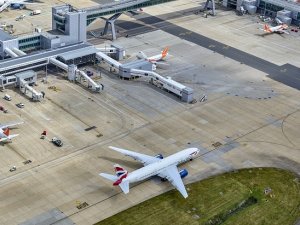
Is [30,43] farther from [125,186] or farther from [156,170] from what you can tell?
[125,186]

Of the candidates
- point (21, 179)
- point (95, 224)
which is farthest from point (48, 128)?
point (95, 224)

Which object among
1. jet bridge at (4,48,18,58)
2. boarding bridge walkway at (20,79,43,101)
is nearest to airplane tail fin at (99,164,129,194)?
boarding bridge walkway at (20,79,43,101)

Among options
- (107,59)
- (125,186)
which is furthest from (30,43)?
(125,186)

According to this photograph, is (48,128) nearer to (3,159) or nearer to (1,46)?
(3,159)

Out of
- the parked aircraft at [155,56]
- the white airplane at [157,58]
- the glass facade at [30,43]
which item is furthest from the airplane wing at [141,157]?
the glass facade at [30,43]

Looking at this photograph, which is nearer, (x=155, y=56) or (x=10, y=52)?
(x=10, y=52)

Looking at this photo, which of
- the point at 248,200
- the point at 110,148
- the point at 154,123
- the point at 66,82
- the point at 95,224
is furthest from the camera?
the point at 66,82
